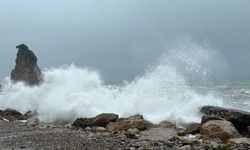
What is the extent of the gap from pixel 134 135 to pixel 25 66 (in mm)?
24890

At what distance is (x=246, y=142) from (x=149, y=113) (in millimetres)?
10557

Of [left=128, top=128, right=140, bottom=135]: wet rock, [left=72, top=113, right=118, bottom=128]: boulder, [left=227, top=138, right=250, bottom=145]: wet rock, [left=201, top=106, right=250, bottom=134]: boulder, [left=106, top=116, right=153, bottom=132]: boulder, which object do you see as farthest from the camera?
[left=72, top=113, right=118, bottom=128]: boulder

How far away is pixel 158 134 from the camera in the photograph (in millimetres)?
15531

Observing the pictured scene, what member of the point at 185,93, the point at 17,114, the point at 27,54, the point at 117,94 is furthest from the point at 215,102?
the point at 27,54

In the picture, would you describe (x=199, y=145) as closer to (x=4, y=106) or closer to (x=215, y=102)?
(x=215, y=102)

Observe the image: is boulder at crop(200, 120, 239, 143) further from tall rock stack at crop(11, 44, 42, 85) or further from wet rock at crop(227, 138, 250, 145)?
tall rock stack at crop(11, 44, 42, 85)

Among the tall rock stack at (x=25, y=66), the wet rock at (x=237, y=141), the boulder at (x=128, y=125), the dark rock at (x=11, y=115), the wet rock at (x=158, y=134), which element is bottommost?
the wet rock at (x=237, y=141)

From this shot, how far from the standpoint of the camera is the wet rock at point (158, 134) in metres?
14.7

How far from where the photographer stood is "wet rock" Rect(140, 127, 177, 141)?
14724 mm

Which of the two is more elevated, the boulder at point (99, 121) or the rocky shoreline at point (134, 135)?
the boulder at point (99, 121)

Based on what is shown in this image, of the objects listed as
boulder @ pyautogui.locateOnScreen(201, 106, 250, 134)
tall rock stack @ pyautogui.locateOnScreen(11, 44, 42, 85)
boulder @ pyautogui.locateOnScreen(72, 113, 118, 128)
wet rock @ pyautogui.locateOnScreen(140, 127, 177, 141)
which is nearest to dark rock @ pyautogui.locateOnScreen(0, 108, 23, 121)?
boulder @ pyautogui.locateOnScreen(72, 113, 118, 128)

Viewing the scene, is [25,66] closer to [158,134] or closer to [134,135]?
[158,134]

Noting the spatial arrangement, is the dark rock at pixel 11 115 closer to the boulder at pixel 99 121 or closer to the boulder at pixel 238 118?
the boulder at pixel 99 121

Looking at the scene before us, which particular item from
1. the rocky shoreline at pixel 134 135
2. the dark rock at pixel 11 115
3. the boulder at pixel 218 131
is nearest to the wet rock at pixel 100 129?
the rocky shoreline at pixel 134 135
